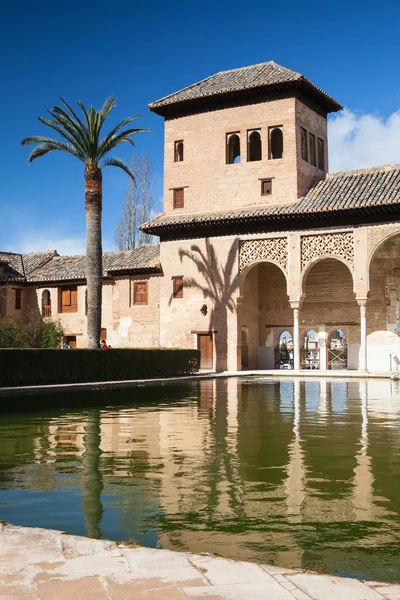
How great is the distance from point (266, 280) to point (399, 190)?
26.5 ft

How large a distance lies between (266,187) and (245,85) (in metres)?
4.16

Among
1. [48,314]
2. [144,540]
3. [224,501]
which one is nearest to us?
[144,540]

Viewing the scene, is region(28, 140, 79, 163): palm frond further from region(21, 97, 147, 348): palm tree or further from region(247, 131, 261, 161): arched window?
region(247, 131, 261, 161): arched window

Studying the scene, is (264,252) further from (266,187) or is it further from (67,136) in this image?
(67,136)

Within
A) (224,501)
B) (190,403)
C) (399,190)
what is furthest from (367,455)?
(399,190)

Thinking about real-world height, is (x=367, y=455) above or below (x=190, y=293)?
below

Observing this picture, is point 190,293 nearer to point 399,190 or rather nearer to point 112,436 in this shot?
point 399,190

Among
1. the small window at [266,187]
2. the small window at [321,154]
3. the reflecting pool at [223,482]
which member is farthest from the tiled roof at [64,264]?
the reflecting pool at [223,482]

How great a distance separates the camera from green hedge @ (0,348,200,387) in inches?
716

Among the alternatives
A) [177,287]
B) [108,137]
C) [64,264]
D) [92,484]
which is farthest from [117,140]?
[92,484]

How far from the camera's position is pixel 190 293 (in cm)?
2995

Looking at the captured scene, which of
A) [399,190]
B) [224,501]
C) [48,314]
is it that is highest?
[399,190]

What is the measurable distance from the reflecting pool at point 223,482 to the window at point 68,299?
73.3ft

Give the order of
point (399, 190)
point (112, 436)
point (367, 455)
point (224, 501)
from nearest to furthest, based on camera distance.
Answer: point (224, 501)
point (367, 455)
point (112, 436)
point (399, 190)
